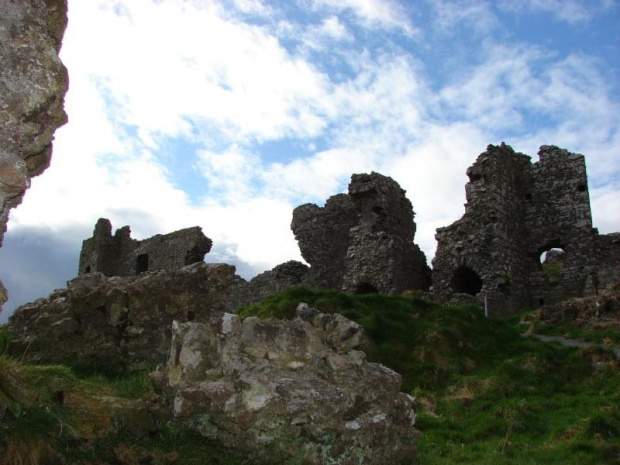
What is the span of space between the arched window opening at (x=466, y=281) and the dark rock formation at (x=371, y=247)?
6.08ft

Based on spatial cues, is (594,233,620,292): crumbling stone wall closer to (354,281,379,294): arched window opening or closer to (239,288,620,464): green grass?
(239,288,620,464): green grass

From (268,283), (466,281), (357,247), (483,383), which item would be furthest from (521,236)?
(483,383)

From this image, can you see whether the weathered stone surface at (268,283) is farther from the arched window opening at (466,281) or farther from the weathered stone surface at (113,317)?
the weathered stone surface at (113,317)

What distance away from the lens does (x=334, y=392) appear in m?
5.73

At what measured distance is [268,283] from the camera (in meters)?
25.4

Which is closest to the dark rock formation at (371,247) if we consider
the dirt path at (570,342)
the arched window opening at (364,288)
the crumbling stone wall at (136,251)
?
the arched window opening at (364,288)

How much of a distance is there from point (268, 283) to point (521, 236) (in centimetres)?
1000

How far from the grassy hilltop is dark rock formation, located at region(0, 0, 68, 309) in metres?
1.80

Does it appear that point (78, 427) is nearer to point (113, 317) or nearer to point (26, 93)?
point (26, 93)

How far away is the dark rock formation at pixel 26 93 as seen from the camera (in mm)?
3715

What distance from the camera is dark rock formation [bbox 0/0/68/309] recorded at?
371cm

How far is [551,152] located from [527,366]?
41.7ft

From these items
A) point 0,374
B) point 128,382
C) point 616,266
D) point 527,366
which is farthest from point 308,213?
point 0,374

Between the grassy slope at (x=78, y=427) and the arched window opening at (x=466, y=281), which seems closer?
the grassy slope at (x=78, y=427)
